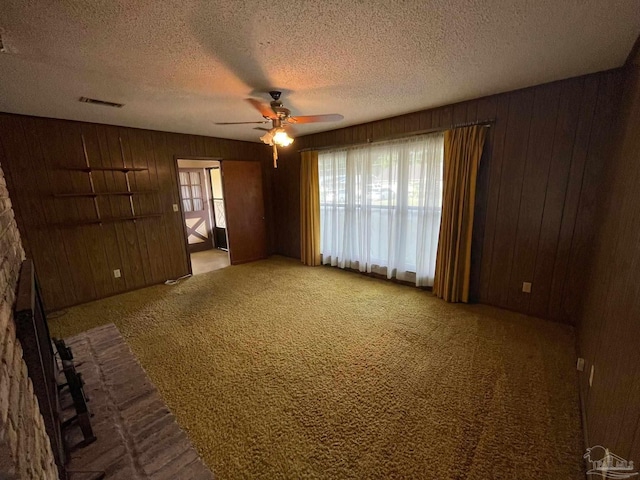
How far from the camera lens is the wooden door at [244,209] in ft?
15.3

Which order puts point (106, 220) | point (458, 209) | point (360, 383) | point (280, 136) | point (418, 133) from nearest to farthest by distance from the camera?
point (360, 383) < point (280, 136) < point (458, 209) < point (418, 133) < point (106, 220)

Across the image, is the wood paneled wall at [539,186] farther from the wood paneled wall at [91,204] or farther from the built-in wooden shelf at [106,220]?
the built-in wooden shelf at [106,220]

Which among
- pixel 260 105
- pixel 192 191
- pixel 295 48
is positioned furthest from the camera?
pixel 192 191

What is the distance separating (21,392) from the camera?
0.81 m

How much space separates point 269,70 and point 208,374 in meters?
2.39

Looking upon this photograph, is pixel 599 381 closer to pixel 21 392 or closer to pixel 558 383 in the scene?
pixel 558 383

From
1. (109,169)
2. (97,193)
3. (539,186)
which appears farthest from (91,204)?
(539,186)

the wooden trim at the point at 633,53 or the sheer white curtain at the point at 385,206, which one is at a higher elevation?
the wooden trim at the point at 633,53

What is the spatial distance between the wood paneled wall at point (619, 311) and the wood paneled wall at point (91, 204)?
4.71m

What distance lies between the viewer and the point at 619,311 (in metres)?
1.18

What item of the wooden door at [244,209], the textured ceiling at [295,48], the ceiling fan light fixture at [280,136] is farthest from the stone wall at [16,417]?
the wooden door at [244,209]

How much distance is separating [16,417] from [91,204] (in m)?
3.53

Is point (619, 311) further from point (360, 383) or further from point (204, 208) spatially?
point (204, 208)

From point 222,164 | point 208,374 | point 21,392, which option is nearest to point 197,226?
point 222,164
